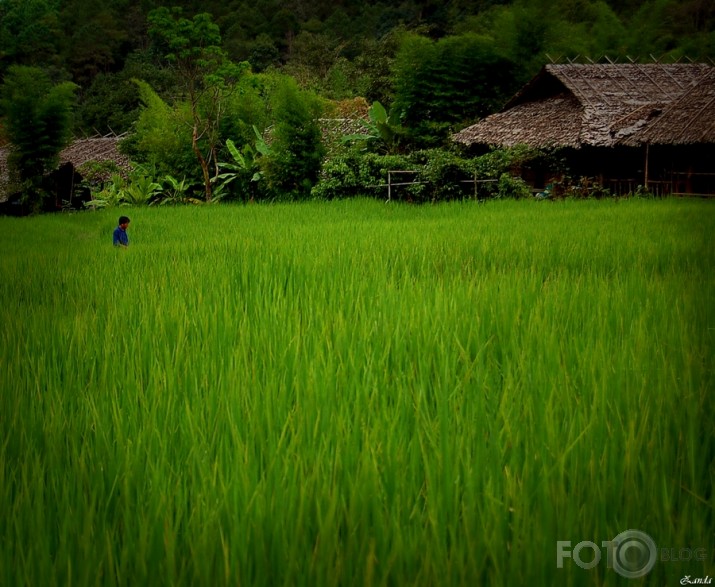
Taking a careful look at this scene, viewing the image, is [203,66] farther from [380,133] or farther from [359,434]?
[359,434]

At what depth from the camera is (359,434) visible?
4.86 ft

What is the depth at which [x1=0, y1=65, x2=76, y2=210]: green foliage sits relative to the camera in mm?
18531

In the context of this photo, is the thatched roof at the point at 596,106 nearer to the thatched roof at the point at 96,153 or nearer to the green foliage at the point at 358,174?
the green foliage at the point at 358,174

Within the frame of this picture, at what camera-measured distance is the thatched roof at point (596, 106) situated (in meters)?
14.7

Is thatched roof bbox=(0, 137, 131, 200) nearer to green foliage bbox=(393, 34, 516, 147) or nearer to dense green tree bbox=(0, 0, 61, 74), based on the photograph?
green foliage bbox=(393, 34, 516, 147)

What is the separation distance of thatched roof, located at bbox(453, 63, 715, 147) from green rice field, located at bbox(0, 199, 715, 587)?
1181cm

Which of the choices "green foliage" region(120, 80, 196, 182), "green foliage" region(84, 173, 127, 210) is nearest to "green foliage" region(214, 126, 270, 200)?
"green foliage" region(120, 80, 196, 182)

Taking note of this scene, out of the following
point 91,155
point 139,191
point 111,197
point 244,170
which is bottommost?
point 111,197

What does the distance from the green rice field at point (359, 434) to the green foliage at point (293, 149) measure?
1274 cm

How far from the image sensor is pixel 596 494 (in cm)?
120

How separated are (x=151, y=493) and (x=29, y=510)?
19cm

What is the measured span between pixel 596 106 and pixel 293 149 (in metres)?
6.63

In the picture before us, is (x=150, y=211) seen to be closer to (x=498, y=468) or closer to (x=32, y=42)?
(x=498, y=468)

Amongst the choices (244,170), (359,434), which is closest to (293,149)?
(244,170)
